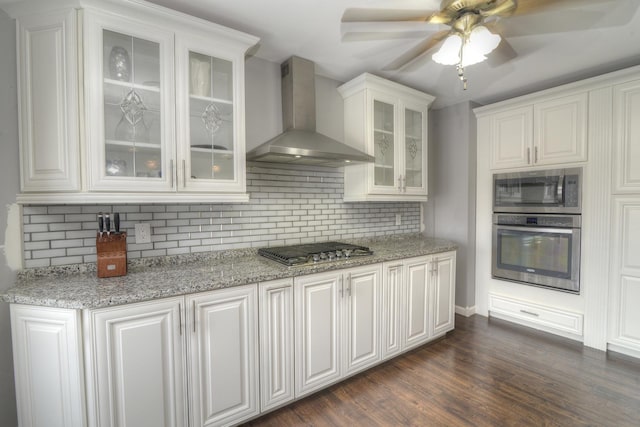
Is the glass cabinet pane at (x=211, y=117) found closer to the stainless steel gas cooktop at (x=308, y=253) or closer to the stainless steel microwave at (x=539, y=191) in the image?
the stainless steel gas cooktop at (x=308, y=253)

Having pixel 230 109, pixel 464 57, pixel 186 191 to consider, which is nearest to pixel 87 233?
pixel 186 191

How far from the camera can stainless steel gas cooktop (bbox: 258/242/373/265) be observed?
197 cm

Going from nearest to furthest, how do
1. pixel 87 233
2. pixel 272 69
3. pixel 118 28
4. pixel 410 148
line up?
pixel 118 28, pixel 87 233, pixel 272 69, pixel 410 148

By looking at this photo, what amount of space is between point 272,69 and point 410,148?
151 centimetres

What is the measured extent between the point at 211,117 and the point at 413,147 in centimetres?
199

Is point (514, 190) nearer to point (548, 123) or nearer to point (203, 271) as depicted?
point (548, 123)

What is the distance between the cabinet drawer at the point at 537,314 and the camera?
278 centimetres

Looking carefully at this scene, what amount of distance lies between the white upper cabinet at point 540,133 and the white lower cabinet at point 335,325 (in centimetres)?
206

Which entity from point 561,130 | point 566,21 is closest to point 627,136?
point 561,130

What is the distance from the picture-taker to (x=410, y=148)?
296cm

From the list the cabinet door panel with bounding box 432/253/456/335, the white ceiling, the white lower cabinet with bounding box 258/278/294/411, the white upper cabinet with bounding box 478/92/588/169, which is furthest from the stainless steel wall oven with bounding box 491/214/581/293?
the white lower cabinet with bounding box 258/278/294/411

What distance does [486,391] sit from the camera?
2.08 meters

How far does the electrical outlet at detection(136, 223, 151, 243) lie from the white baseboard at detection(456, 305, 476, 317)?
333cm

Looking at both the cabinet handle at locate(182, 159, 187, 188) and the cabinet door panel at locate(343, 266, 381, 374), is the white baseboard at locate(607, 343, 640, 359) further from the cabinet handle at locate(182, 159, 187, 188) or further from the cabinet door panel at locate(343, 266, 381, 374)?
the cabinet handle at locate(182, 159, 187, 188)
